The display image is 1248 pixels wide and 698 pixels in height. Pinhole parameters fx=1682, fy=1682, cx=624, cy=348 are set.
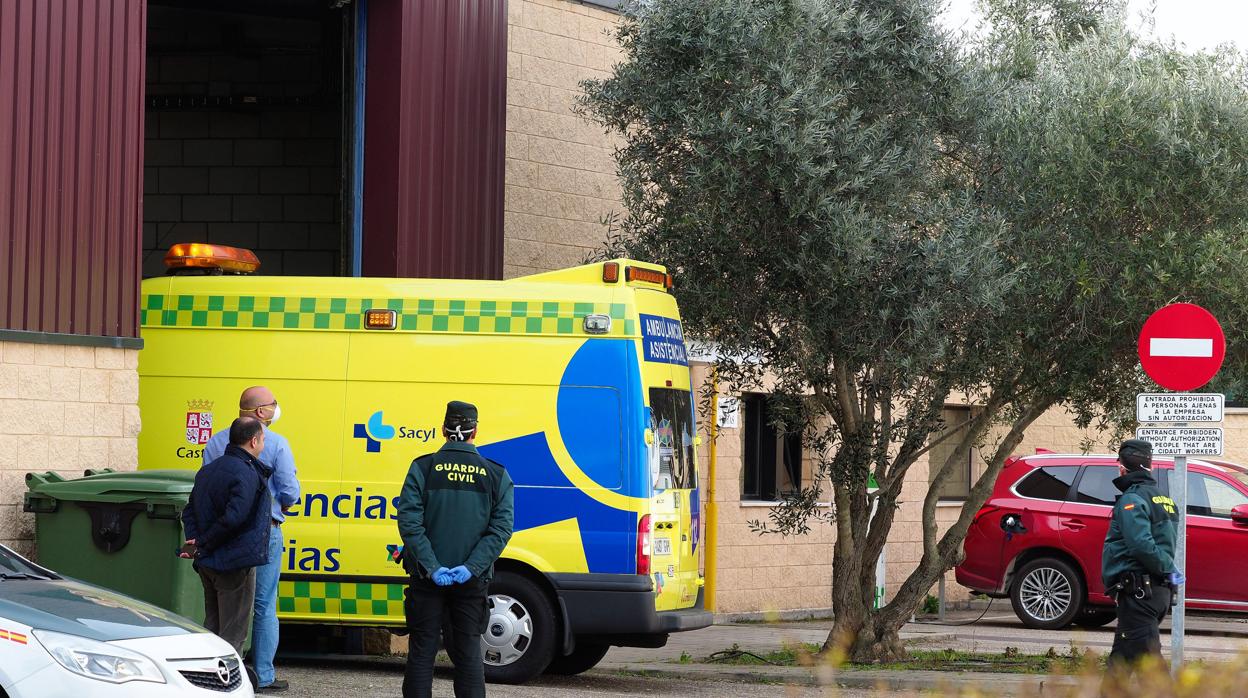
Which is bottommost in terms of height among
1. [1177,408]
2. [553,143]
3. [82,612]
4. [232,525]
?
Answer: [82,612]

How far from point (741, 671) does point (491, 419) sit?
295 cm

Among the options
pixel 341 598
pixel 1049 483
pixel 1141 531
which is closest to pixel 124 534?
pixel 341 598

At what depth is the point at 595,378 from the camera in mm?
10078

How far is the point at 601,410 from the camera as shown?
1002cm

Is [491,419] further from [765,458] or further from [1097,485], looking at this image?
[1097,485]

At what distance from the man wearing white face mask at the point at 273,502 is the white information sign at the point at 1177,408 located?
5200 millimetres

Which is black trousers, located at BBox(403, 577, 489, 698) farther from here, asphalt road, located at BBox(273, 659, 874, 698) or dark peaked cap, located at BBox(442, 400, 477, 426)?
asphalt road, located at BBox(273, 659, 874, 698)

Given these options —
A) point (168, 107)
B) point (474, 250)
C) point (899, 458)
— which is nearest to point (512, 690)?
point (899, 458)

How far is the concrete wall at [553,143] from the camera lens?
14062 millimetres

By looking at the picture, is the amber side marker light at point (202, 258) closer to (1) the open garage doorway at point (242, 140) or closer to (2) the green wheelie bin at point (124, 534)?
(2) the green wheelie bin at point (124, 534)

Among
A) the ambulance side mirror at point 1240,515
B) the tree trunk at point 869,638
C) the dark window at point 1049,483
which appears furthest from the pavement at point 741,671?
the dark window at point 1049,483

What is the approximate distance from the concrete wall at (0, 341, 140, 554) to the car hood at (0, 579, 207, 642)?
106 inches

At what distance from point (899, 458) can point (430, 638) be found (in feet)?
15.9

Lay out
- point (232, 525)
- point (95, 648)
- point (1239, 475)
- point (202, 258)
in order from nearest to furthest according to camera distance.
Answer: point (95, 648) < point (232, 525) < point (202, 258) < point (1239, 475)
